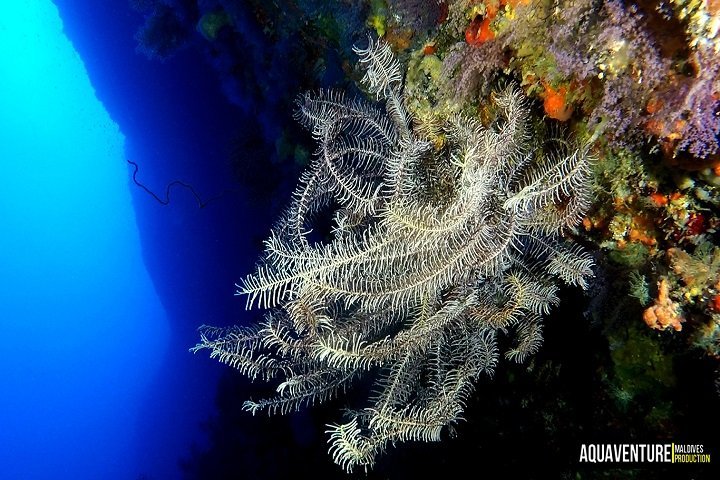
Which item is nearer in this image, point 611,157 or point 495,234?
point 611,157

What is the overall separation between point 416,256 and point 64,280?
12104mm

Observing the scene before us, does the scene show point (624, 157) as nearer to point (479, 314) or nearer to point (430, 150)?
point (430, 150)

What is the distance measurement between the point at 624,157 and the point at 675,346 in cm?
105

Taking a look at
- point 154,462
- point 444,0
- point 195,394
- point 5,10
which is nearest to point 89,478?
point 154,462

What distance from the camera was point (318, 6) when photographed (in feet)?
10.9

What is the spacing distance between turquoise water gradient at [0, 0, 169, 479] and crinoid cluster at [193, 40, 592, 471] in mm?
8702

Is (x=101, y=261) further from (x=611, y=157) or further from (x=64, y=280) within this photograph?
(x=611, y=157)

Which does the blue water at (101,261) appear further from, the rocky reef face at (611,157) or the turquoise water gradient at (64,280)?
the rocky reef face at (611,157)

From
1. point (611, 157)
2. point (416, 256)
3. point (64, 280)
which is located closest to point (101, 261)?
point (64, 280)

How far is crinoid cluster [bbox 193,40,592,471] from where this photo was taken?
7.02 feet

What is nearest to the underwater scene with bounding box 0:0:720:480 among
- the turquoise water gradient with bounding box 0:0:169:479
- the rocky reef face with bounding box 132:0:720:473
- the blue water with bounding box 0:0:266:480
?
the rocky reef face with bounding box 132:0:720:473

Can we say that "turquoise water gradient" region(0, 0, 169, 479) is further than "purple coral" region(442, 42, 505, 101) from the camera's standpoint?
Yes

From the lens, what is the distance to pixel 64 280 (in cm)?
1130

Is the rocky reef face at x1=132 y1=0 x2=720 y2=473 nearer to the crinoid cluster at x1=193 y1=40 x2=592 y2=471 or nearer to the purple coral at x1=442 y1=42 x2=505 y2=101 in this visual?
the purple coral at x1=442 y1=42 x2=505 y2=101
